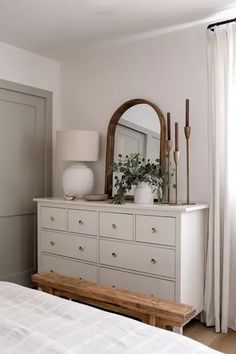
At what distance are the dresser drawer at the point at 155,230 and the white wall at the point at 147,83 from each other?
0.52 meters

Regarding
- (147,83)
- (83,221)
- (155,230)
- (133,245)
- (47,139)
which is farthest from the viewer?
(47,139)

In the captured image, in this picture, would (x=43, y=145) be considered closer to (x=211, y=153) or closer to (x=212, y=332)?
(x=211, y=153)

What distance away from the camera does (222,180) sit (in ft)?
9.02

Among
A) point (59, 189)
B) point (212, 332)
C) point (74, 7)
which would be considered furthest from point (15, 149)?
point (212, 332)

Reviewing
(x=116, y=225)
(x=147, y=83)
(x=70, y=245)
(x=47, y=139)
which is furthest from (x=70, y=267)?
(x=147, y=83)

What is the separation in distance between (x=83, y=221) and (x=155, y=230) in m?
0.69

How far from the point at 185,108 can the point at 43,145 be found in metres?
1.61

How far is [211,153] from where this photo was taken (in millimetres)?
2732

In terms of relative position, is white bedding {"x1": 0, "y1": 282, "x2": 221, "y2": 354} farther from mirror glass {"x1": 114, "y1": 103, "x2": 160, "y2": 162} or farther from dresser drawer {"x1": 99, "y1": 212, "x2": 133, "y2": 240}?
mirror glass {"x1": 114, "y1": 103, "x2": 160, "y2": 162}

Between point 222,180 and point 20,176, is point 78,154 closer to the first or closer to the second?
point 20,176

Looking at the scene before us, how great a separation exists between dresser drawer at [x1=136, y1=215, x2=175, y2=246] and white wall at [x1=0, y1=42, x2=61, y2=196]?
1.56 meters

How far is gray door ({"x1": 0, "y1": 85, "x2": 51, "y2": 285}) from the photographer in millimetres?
3441

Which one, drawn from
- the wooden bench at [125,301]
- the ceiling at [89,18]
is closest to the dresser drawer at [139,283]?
the wooden bench at [125,301]

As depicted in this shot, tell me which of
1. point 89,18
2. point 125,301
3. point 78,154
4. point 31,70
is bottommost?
point 125,301
